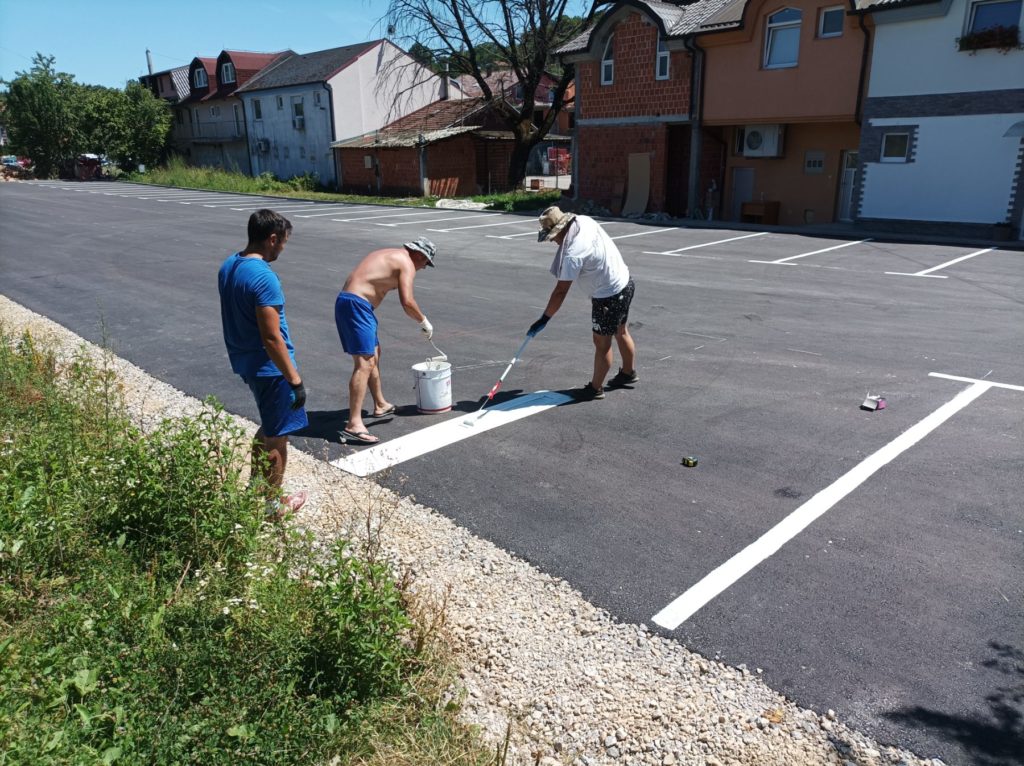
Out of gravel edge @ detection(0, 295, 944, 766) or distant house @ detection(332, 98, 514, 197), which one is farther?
distant house @ detection(332, 98, 514, 197)

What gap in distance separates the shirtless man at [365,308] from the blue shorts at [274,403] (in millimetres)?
1500

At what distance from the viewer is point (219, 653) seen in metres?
3.34

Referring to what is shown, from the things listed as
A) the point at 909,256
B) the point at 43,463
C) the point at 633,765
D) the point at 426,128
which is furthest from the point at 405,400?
the point at 426,128

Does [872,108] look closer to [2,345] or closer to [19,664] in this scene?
[2,345]

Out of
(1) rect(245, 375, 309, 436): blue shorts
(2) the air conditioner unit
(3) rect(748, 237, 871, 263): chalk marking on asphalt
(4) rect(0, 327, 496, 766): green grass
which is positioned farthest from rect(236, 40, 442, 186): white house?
(4) rect(0, 327, 496, 766): green grass

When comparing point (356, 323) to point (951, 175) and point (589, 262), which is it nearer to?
point (589, 262)

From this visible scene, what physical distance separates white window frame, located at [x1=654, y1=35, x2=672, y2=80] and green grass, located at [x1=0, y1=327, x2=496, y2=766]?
→ 976 inches

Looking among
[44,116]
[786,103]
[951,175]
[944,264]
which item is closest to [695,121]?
[786,103]

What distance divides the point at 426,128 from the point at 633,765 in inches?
1553

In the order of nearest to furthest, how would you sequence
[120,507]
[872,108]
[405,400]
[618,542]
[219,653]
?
[219,653], [120,507], [618,542], [405,400], [872,108]

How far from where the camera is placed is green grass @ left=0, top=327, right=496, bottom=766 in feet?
9.53

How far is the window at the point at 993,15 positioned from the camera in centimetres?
1825

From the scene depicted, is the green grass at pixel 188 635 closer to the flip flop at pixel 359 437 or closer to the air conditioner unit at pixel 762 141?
the flip flop at pixel 359 437

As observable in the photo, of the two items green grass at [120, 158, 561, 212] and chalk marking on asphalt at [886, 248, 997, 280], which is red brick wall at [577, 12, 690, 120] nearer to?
green grass at [120, 158, 561, 212]
